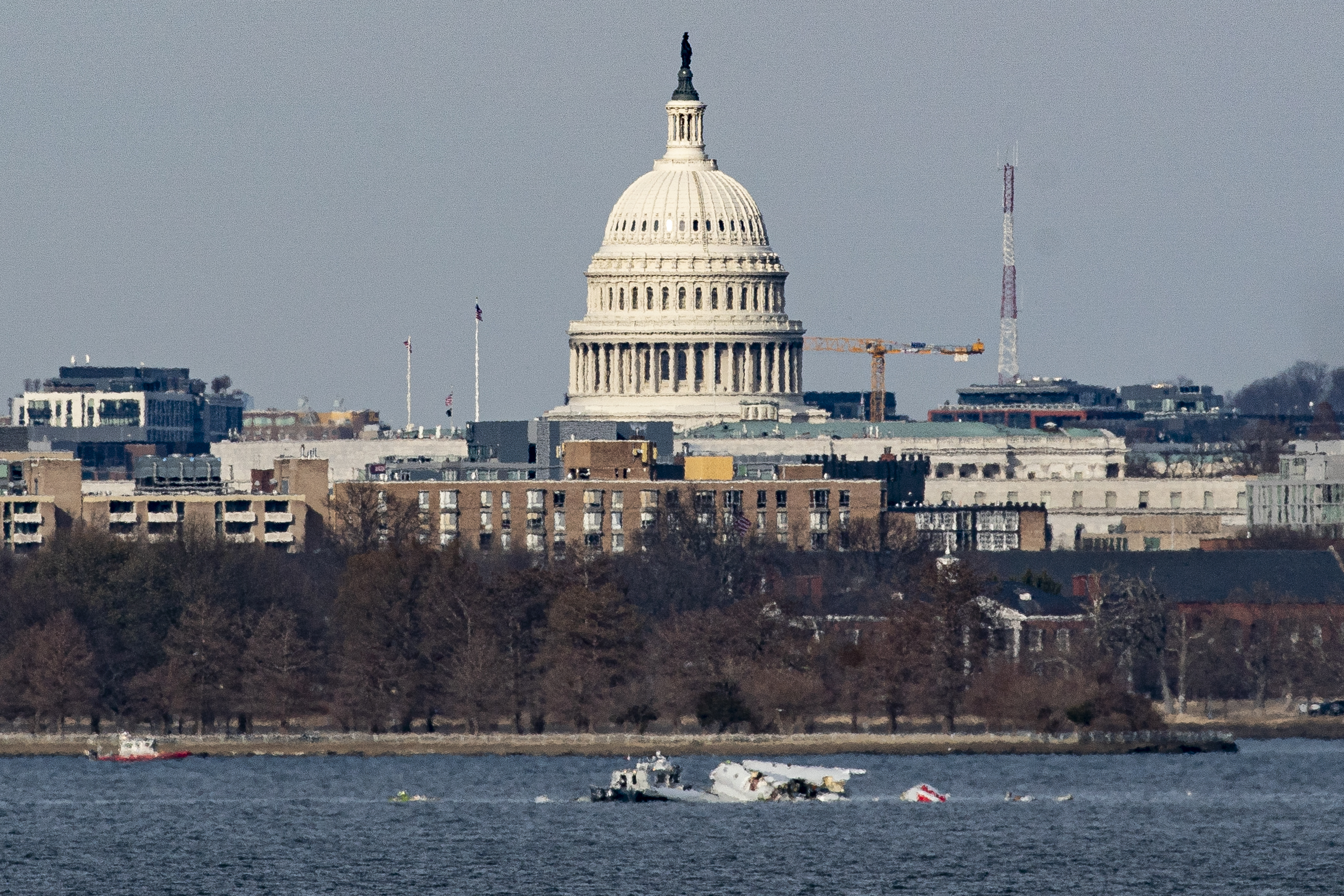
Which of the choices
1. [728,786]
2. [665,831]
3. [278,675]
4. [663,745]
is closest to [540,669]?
[663,745]

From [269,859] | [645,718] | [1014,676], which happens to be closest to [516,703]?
[645,718]

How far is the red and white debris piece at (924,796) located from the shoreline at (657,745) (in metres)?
15.8

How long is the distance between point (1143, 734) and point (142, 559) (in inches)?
1568

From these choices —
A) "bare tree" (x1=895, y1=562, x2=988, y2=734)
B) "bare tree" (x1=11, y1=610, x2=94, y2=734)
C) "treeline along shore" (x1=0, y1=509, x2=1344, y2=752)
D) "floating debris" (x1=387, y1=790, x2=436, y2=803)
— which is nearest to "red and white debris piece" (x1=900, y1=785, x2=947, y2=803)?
"floating debris" (x1=387, y1=790, x2=436, y2=803)

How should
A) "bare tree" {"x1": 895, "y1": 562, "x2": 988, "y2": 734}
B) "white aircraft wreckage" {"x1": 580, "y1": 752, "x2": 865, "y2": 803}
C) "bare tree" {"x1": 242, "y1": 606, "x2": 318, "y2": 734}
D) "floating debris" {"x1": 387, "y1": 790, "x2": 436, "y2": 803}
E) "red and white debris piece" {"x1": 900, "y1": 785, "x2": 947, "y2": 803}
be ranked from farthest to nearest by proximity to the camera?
"bare tree" {"x1": 895, "y1": 562, "x2": 988, "y2": 734}
"bare tree" {"x1": 242, "y1": 606, "x2": 318, "y2": 734}
"white aircraft wreckage" {"x1": 580, "y1": 752, "x2": 865, "y2": 803}
"floating debris" {"x1": 387, "y1": 790, "x2": 436, "y2": 803}
"red and white debris piece" {"x1": 900, "y1": 785, "x2": 947, "y2": 803}

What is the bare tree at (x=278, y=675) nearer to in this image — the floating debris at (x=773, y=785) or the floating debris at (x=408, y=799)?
the floating debris at (x=408, y=799)

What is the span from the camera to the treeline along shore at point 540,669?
178 metres

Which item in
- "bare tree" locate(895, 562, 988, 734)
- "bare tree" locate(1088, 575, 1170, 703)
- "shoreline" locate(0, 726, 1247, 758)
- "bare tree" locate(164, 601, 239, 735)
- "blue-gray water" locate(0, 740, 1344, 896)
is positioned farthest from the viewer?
"bare tree" locate(1088, 575, 1170, 703)

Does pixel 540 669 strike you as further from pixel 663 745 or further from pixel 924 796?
pixel 924 796

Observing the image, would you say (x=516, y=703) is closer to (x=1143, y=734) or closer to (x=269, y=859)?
(x=1143, y=734)

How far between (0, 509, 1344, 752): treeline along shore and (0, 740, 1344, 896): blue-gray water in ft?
21.6

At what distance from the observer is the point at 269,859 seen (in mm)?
144750

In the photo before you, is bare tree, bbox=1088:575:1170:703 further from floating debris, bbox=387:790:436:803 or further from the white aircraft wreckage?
floating debris, bbox=387:790:436:803

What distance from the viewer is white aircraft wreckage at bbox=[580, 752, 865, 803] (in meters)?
158
